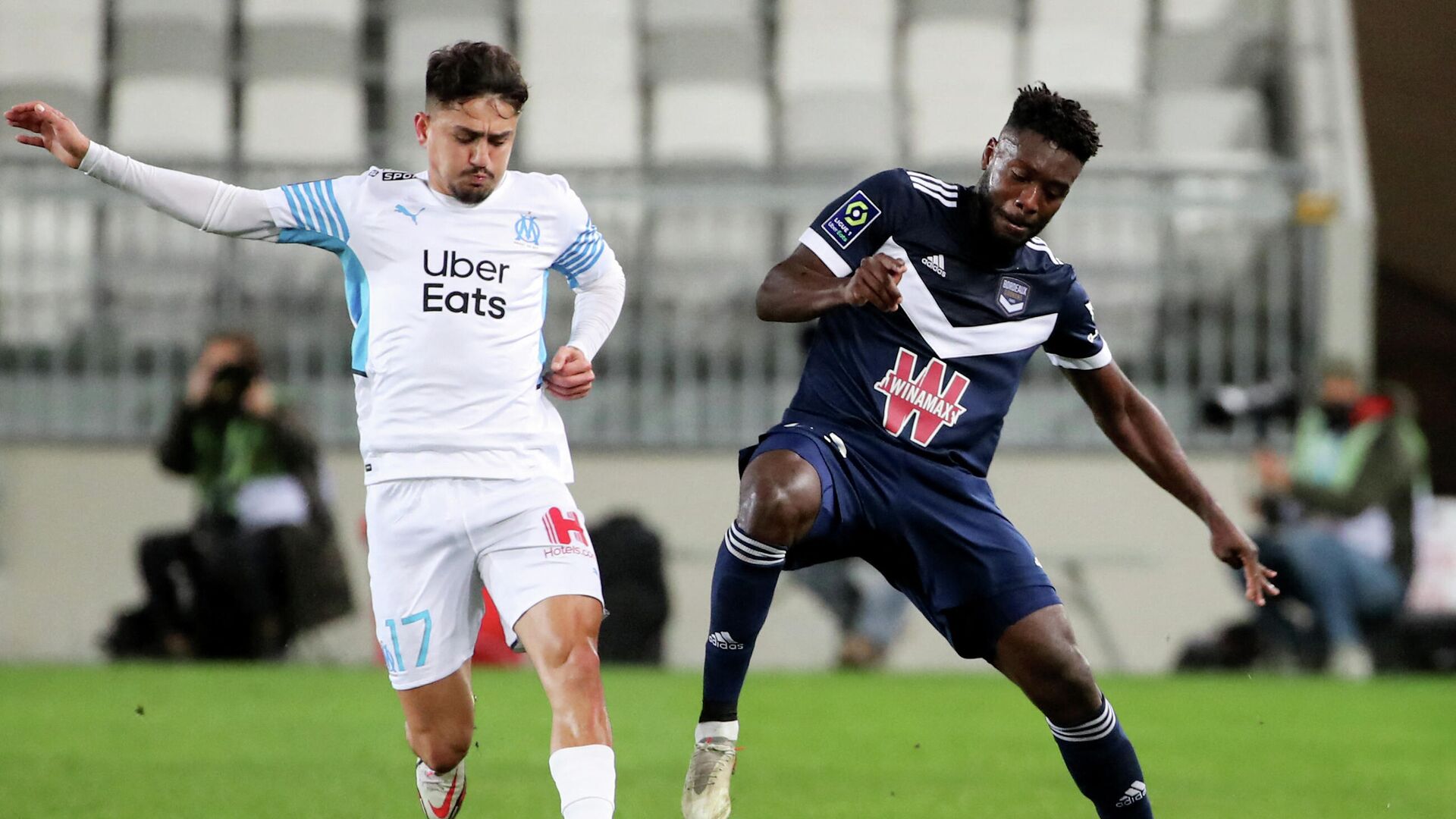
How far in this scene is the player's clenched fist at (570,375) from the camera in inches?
166

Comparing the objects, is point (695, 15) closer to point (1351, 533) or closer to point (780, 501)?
point (1351, 533)

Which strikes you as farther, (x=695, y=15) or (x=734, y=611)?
(x=695, y=15)

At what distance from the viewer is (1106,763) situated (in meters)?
4.32

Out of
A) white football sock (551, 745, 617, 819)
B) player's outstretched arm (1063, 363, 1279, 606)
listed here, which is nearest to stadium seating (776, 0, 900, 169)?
player's outstretched arm (1063, 363, 1279, 606)

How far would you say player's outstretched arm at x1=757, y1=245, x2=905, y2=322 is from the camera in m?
4.07

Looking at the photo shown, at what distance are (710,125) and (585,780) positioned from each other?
10.3 meters

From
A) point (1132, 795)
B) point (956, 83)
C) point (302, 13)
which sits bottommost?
point (1132, 795)

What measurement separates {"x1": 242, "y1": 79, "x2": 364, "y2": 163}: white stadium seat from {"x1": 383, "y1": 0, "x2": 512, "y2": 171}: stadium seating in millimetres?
318

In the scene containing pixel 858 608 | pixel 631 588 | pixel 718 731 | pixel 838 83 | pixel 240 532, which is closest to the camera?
pixel 718 731

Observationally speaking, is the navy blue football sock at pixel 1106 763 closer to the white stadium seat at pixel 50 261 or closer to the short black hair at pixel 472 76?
the short black hair at pixel 472 76

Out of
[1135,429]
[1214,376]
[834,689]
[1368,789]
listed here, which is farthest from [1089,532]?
[1135,429]

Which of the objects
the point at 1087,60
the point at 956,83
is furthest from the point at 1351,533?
the point at 956,83

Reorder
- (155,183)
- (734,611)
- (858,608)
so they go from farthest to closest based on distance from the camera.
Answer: (858,608), (734,611), (155,183)

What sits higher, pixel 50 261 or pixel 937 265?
pixel 937 265
